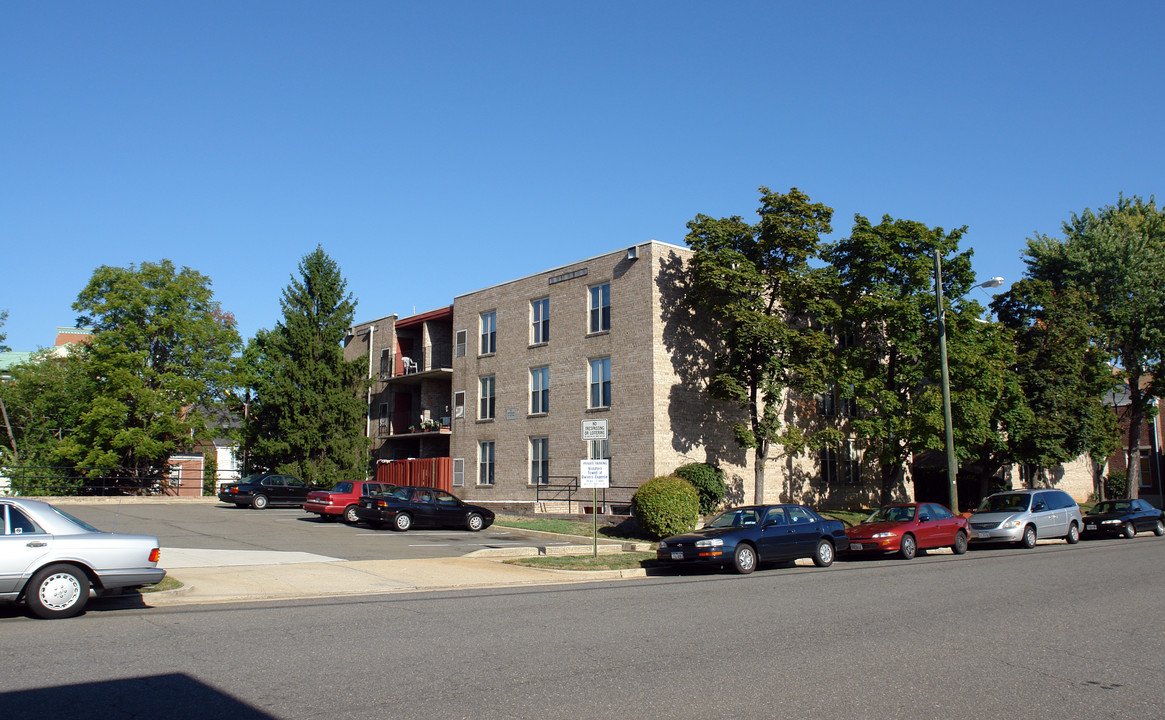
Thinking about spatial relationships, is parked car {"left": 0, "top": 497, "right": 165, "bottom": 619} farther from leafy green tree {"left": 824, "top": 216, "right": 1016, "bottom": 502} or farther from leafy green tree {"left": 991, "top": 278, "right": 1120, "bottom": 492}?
leafy green tree {"left": 991, "top": 278, "right": 1120, "bottom": 492}

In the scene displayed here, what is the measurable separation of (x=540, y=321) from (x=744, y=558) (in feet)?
60.4

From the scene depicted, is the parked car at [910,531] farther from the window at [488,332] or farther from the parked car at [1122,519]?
the window at [488,332]

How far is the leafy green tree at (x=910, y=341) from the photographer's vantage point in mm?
29000

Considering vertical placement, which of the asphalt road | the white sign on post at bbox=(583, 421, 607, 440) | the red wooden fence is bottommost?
the asphalt road

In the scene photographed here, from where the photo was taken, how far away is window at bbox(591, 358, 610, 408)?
100.0ft

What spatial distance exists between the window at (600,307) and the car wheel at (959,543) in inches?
538

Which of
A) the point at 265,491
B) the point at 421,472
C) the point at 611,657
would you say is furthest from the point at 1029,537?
the point at 265,491

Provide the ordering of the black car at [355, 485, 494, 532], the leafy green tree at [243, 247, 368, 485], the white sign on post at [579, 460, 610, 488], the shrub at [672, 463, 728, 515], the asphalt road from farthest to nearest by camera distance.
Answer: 1. the leafy green tree at [243, 247, 368, 485]
2. the shrub at [672, 463, 728, 515]
3. the black car at [355, 485, 494, 532]
4. the white sign on post at [579, 460, 610, 488]
5. the asphalt road

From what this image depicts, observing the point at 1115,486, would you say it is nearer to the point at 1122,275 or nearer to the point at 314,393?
the point at 1122,275

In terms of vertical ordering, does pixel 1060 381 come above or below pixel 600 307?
below

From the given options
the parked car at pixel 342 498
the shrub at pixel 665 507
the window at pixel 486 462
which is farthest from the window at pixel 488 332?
the shrub at pixel 665 507

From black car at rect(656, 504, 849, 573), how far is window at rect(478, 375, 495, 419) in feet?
61.1

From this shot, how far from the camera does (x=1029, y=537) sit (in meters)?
23.8

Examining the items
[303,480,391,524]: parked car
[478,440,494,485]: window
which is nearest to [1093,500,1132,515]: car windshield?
[478,440,494,485]: window
